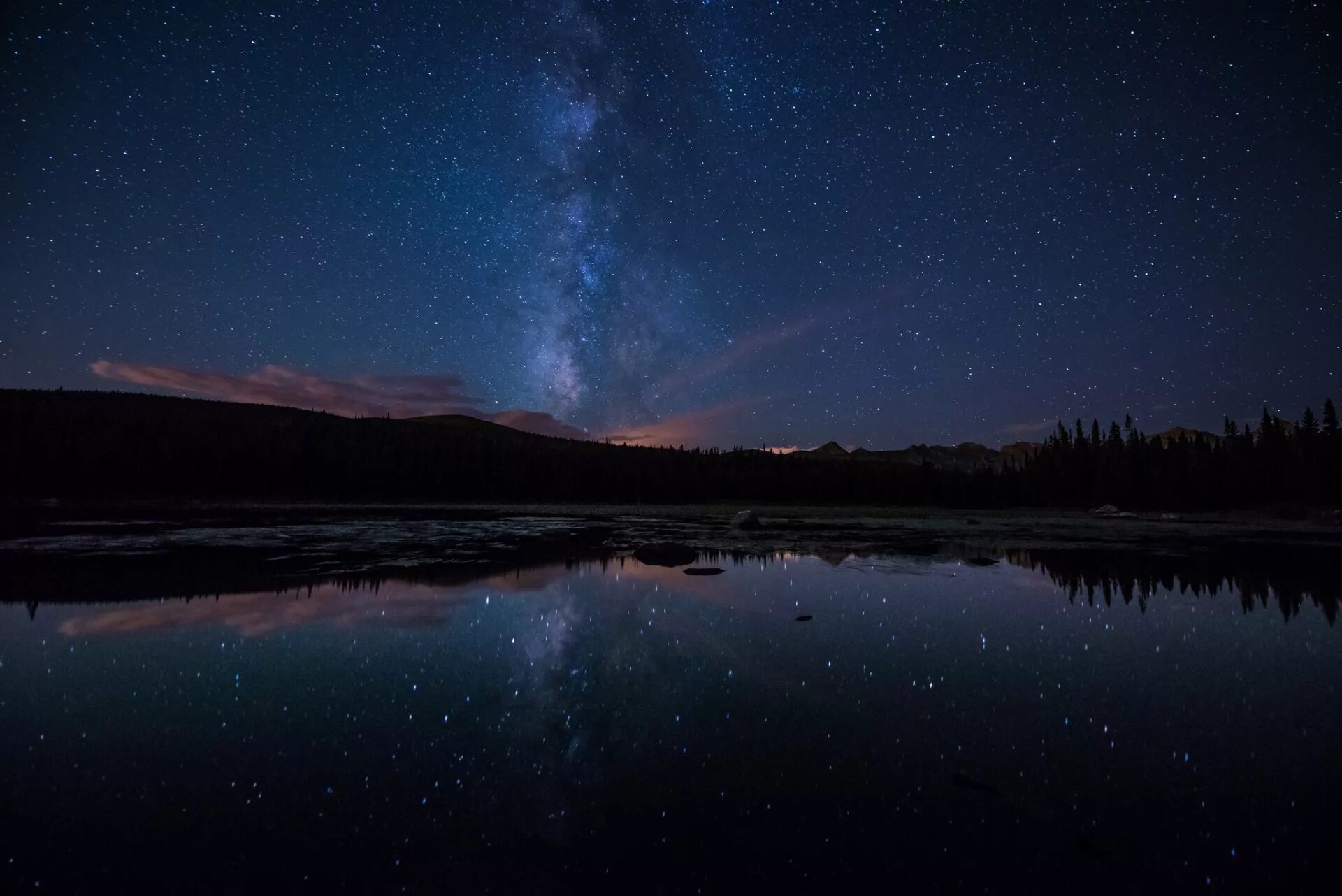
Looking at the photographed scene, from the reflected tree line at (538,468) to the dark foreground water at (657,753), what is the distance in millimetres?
93019

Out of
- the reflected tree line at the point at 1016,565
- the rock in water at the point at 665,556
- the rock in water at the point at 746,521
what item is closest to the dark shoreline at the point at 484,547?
the reflected tree line at the point at 1016,565

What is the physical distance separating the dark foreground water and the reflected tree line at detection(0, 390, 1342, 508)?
93019 mm

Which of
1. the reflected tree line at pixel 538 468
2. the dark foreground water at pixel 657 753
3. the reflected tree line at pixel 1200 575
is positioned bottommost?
the reflected tree line at pixel 1200 575

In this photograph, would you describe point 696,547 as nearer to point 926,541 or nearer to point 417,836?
point 926,541

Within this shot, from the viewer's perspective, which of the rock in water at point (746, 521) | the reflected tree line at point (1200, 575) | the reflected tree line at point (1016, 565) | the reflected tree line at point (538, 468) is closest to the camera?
the reflected tree line at point (1016, 565)

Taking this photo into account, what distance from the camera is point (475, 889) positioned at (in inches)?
184

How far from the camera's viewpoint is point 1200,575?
21.0m

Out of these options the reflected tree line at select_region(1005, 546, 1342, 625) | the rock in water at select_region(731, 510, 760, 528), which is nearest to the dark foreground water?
the reflected tree line at select_region(1005, 546, 1342, 625)

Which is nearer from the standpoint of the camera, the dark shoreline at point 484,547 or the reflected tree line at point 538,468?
the dark shoreline at point 484,547

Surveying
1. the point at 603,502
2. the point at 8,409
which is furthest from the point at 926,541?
the point at 8,409

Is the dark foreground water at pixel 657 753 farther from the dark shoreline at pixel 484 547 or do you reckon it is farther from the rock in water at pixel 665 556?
the rock in water at pixel 665 556

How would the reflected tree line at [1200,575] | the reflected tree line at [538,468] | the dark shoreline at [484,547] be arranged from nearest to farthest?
the reflected tree line at [1200,575], the dark shoreline at [484,547], the reflected tree line at [538,468]

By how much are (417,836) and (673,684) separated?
4820 mm

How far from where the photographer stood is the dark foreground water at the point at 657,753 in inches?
198
